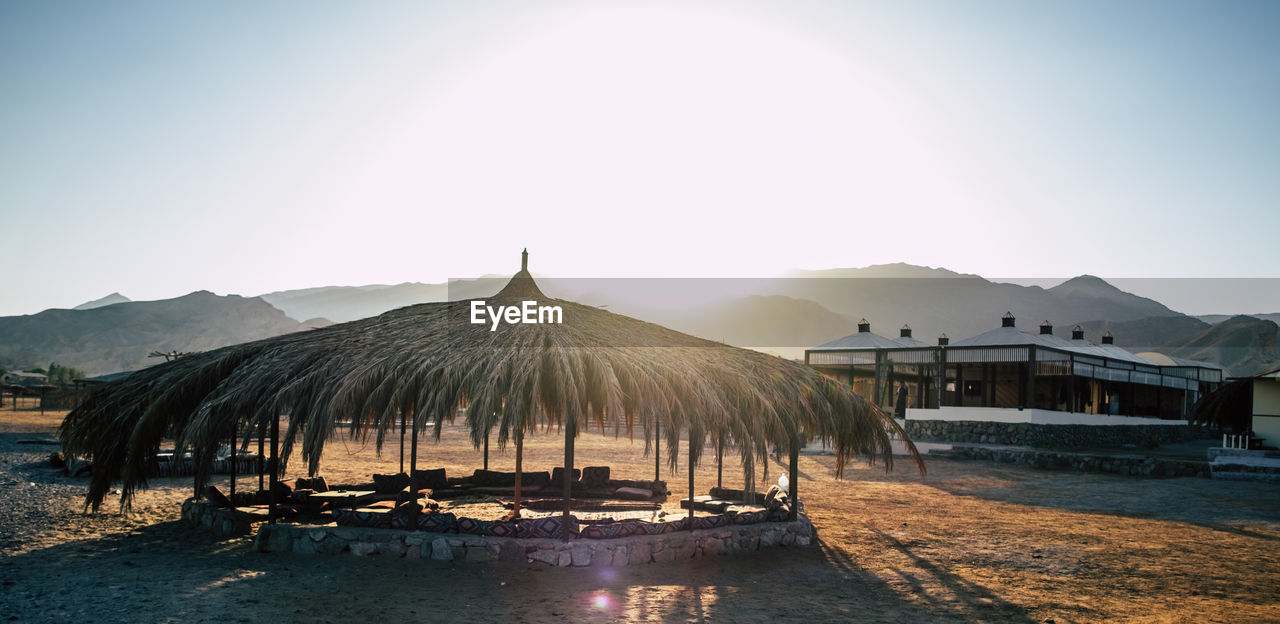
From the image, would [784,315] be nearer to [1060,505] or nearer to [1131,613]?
A: [1060,505]

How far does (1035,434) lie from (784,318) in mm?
108450

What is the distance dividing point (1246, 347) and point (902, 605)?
117457mm

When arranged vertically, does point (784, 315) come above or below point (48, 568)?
above

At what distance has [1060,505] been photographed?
16688 mm

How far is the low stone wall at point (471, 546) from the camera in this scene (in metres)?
9.69

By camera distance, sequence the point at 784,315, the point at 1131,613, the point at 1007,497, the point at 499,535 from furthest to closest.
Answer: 1. the point at 784,315
2. the point at 1007,497
3. the point at 499,535
4. the point at 1131,613

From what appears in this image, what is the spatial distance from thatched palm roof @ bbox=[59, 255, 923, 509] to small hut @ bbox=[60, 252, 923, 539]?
3 centimetres

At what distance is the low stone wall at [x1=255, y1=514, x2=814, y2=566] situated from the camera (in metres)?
9.69

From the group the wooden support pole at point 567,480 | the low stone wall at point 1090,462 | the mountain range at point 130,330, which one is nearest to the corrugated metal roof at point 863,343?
the low stone wall at point 1090,462

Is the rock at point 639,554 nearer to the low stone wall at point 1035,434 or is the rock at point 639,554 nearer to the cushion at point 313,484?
the cushion at point 313,484

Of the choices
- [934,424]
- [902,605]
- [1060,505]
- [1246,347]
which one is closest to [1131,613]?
[902,605]

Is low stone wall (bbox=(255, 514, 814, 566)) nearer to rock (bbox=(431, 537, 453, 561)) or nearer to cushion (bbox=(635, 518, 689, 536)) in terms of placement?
rock (bbox=(431, 537, 453, 561))

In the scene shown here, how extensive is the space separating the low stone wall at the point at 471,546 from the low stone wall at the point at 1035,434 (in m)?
23.5

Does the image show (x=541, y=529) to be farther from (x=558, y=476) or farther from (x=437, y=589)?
(x=558, y=476)
